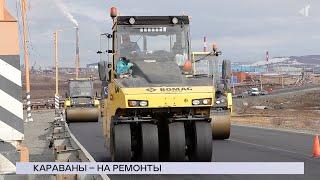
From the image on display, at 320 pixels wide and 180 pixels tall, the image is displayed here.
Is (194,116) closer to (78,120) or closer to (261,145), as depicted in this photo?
(261,145)

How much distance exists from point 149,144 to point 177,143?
57 cm

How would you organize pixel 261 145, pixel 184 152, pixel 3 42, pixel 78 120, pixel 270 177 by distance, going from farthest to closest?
pixel 78 120 < pixel 261 145 < pixel 184 152 < pixel 270 177 < pixel 3 42

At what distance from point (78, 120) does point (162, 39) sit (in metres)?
25.5

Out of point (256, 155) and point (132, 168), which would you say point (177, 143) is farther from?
point (256, 155)

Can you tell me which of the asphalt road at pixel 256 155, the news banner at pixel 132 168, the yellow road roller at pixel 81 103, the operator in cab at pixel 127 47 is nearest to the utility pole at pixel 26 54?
the yellow road roller at pixel 81 103

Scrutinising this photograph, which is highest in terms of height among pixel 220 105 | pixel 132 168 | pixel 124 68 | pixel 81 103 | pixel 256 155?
pixel 124 68

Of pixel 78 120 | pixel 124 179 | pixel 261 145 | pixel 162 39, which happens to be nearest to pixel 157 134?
pixel 124 179

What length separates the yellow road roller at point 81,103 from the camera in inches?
1413

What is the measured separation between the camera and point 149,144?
10.9 meters

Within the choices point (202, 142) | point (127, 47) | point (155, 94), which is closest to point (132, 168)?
point (155, 94)

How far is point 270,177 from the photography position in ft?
33.3

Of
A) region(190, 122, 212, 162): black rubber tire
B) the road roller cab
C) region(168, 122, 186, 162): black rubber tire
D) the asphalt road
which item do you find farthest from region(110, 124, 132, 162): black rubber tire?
region(190, 122, 212, 162): black rubber tire

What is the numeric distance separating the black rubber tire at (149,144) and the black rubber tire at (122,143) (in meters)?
0.29

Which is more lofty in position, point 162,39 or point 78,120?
point 162,39
